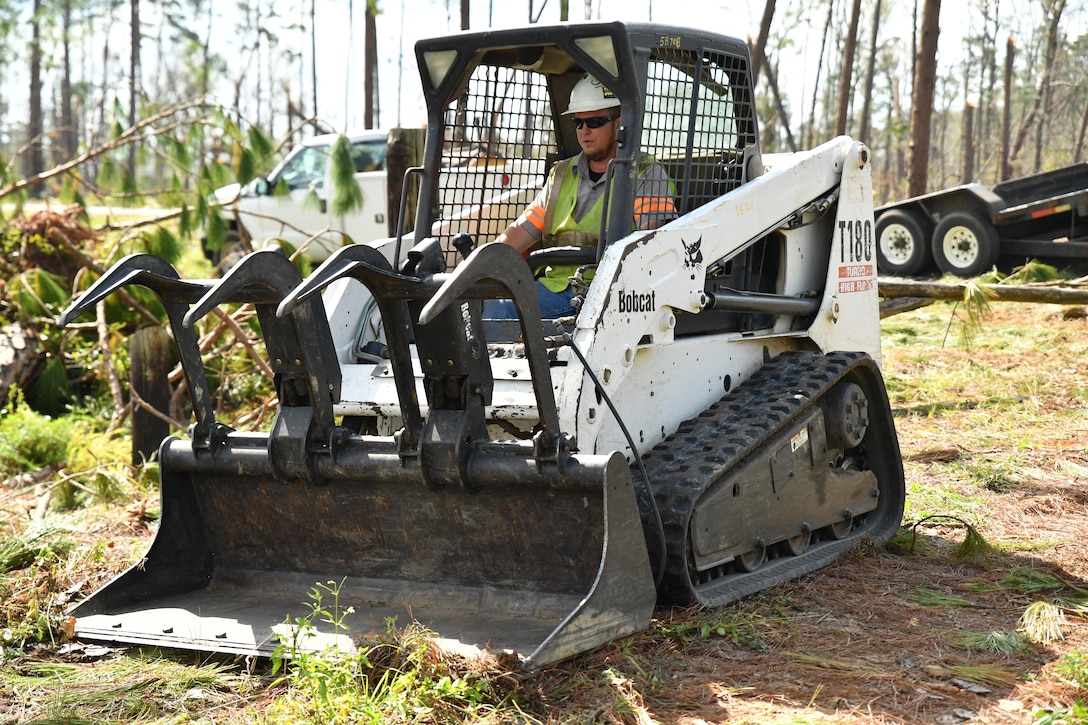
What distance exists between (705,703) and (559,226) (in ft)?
7.98

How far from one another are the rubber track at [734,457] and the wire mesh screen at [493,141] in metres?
1.51

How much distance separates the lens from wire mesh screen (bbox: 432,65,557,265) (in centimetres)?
562

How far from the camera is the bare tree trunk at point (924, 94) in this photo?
14.2 metres

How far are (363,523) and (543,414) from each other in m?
0.95

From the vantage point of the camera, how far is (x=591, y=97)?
5.19 metres

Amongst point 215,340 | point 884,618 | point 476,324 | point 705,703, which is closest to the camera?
point 705,703

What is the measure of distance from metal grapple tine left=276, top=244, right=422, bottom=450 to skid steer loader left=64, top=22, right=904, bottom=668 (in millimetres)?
11

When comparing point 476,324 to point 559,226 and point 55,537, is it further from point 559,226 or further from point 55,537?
point 55,537

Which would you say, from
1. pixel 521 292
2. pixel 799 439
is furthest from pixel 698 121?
pixel 521 292

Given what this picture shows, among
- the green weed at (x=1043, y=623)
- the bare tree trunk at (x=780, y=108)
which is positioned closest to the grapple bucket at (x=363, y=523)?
the green weed at (x=1043, y=623)

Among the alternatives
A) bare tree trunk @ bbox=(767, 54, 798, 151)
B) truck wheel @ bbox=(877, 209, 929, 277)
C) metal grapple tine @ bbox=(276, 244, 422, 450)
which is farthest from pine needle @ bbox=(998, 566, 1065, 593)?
truck wheel @ bbox=(877, 209, 929, 277)

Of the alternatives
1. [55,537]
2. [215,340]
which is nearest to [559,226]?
[55,537]

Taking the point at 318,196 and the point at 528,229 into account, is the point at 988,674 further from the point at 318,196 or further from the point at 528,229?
the point at 318,196

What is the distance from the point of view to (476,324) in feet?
13.8
